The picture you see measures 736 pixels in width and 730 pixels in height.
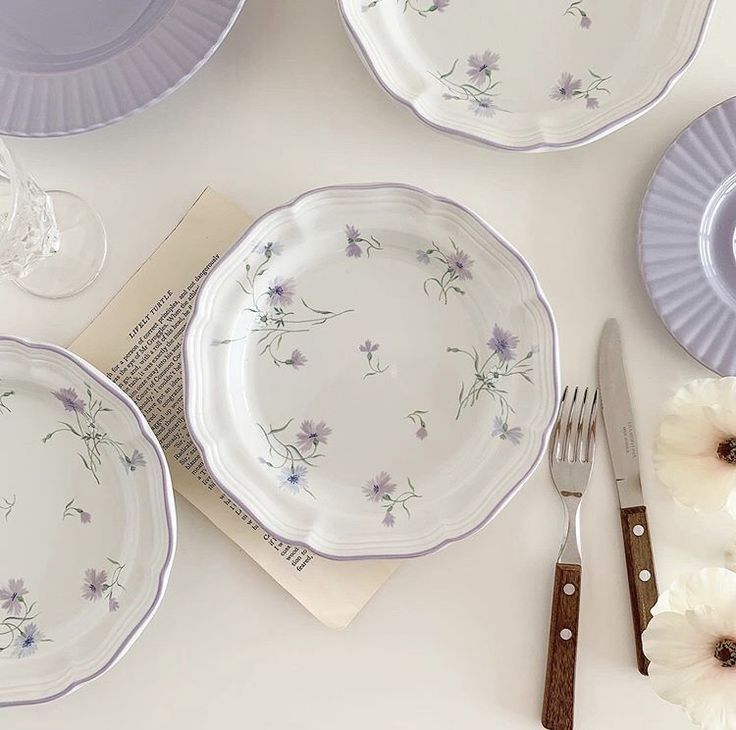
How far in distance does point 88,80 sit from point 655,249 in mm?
463

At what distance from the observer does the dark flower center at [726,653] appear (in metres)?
0.59

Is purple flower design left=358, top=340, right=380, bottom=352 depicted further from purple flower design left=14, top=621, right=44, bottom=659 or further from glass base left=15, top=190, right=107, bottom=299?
purple flower design left=14, top=621, right=44, bottom=659

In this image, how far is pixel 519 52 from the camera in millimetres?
720

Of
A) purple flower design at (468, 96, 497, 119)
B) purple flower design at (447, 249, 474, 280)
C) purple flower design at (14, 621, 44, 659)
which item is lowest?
purple flower design at (14, 621, 44, 659)

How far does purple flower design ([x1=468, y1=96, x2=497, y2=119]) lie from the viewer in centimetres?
71

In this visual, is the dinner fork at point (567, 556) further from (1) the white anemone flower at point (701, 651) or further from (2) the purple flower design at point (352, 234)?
(2) the purple flower design at point (352, 234)

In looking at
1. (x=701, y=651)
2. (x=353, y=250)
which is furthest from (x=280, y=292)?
(x=701, y=651)

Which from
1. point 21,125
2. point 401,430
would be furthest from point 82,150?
point 401,430

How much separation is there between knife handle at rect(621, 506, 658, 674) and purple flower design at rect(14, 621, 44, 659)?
0.48m

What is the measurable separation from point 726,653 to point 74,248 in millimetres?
578

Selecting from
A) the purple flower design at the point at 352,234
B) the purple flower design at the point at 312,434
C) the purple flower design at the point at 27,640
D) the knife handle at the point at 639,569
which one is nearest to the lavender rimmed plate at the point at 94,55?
the purple flower design at the point at 352,234

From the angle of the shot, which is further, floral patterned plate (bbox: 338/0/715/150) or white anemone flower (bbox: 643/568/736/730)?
floral patterned plate (bbox: 338/0/715/150)

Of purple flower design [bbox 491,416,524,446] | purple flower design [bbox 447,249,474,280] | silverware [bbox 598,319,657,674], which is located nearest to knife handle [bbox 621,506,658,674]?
silverware [bbox 598,319,657,674]

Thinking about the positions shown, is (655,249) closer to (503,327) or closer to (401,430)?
(503,327)
